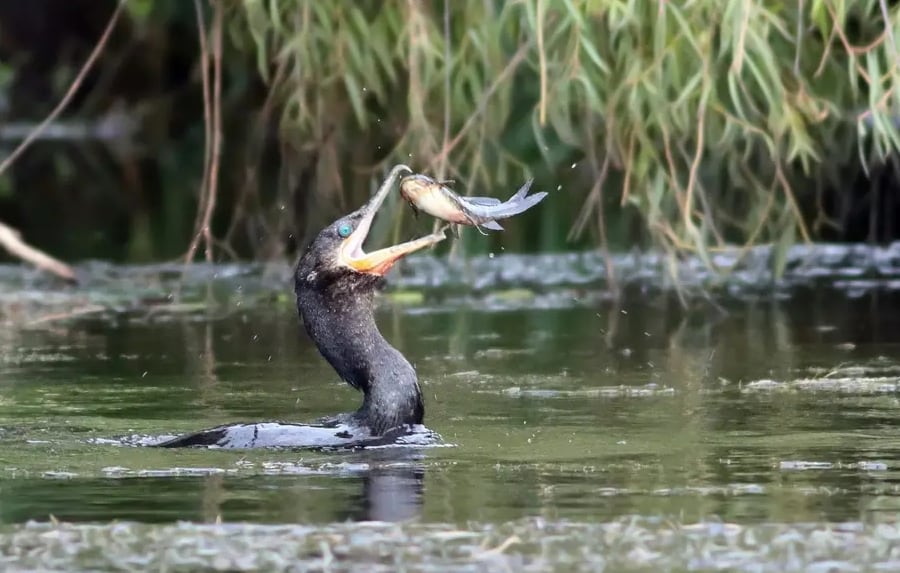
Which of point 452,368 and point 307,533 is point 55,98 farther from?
point 307,533

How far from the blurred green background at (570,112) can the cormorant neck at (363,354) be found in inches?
60.6

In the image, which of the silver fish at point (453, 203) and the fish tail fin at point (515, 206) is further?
the silver fish at point (453, 203)

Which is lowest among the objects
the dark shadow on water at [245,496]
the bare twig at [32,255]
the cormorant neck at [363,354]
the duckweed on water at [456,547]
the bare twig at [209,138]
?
the duckweed on water at [456,547]

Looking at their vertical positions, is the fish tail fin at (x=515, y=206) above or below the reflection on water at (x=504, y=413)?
above

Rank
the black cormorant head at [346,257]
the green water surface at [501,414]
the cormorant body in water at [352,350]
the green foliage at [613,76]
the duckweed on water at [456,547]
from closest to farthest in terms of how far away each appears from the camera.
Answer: the duckweed on water at [456,547], the green water surface at [501,414], the cormorant body in water at [352,350], the black cormorant head at [346,257], the green foliage at [613,76]

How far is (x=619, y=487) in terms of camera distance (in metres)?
7.55

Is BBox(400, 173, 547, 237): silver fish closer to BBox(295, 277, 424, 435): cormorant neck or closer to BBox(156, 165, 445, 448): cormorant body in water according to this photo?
BBox(156, 165, 445, 448): cormorant body in water

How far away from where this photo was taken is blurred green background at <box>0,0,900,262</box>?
10.9 metres

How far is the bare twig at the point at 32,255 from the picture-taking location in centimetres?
1393

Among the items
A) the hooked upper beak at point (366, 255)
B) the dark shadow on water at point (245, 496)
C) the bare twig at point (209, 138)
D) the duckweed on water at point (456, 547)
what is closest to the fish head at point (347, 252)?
the hooked upper beak at point (366, 255)

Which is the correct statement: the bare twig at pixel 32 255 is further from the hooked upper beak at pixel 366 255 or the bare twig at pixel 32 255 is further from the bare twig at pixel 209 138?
the hooked upper beak at pixel 366 255

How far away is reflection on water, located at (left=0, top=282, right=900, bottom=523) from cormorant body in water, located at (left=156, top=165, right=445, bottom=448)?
19 centimetres

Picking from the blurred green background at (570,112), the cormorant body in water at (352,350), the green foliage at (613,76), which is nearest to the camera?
the cormorant body in water at (352,350)

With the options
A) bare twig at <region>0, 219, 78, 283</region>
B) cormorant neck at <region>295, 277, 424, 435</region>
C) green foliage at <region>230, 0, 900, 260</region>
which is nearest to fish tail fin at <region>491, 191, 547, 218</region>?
cormorant neck at <region>295, 277, 424, 435</region>
